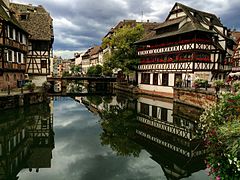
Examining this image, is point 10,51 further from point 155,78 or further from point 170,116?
point 155,78

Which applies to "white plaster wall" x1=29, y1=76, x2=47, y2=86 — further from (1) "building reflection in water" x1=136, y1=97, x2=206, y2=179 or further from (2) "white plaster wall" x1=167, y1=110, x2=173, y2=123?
(2) "white plaster wall" x1=167, y1=110, x2=173, y2=123

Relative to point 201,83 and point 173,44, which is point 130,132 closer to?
point 201,83

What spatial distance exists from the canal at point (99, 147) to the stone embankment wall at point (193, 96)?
2708 millimetres

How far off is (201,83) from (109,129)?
14.5 m

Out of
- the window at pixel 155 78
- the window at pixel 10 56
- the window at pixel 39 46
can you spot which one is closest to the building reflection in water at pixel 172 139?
the window at pixel 155 78

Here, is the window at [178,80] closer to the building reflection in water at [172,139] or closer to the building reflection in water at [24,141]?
the building reflection in water at [172,139]

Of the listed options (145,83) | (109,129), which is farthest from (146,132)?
(145,83)

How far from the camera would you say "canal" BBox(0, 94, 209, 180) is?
988 cm

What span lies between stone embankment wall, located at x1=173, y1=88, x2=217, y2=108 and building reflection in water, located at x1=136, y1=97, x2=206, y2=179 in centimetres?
95

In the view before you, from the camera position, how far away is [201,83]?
26.4m

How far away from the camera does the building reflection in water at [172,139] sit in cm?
1048

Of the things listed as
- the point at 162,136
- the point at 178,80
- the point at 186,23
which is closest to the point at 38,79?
the point at 178,80

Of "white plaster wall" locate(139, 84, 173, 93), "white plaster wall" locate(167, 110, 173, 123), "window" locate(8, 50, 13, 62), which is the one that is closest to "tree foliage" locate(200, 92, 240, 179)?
"white plaster wall" locate(167, 110, 173, 123)

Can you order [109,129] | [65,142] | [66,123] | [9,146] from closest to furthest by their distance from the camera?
[9,146], [65,142], [109,129], [66,123]
